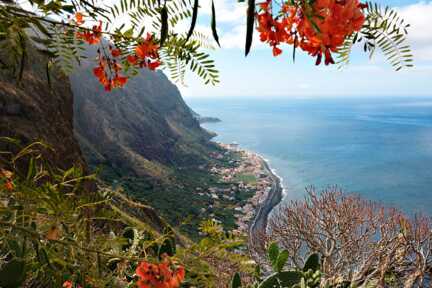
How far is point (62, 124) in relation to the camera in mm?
15531

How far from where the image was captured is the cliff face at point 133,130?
41156 millimetres

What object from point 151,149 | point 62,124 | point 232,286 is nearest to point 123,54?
point 232,286

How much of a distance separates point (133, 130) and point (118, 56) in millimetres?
51326

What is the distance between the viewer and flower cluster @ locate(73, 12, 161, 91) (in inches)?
Answer: 38.9

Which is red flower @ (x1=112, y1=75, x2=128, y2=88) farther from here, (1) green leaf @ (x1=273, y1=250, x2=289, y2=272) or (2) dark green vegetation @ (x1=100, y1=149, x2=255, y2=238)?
(2) dark green vegetation @ (x1=100, y1=149, x2=255, y2=238)

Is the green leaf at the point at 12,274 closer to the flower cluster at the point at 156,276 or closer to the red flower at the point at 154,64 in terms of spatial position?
the flower cluster at the point at 156,276

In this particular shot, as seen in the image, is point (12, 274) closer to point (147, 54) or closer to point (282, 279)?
point (147, 54)

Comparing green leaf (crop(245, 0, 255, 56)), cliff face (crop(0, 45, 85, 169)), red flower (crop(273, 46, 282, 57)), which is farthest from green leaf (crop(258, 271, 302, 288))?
cliff face (crop(0, 45, 85, 169))

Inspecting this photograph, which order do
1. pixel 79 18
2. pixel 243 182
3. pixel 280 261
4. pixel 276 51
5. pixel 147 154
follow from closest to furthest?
pixel 276 51 → pixel 79 18 → pixel 280 261 → pixel 243 182 → pixel 147 154

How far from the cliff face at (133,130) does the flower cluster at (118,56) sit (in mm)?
36847

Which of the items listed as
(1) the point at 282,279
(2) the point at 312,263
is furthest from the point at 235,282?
(2) the point at 312,263

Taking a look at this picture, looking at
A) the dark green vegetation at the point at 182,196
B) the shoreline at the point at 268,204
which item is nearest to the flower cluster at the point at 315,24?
the dark green vegetation at the point at 182,196

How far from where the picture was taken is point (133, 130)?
51.2m

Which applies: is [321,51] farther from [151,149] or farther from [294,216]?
[151,149]
